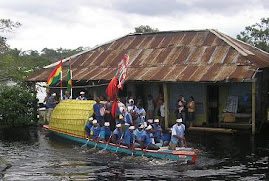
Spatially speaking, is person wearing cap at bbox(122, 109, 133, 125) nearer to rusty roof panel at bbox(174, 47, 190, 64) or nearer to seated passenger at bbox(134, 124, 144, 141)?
seated passenger at bbox(134, 124, 144, 141)

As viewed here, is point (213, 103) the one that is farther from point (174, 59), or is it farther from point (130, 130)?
point (130, 130)

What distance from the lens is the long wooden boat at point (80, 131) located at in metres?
15.5

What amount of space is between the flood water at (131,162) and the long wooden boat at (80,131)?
24cm

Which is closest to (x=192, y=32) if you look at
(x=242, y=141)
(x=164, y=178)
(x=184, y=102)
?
(x=184, y=102)

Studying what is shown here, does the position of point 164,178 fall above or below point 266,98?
below

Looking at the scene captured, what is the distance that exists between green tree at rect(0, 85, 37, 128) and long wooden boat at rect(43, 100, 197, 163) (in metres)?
3.73

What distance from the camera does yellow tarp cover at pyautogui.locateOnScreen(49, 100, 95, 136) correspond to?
19656mm

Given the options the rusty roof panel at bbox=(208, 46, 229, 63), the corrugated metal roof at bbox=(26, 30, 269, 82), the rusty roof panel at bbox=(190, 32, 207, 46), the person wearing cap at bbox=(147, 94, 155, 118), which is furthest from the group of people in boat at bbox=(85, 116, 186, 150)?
the rusty roof panel at bbox=(190, 32, 207, 46)

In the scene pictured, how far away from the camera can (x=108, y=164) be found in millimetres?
15852

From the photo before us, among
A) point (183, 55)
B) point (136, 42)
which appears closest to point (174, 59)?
point (183, 55)

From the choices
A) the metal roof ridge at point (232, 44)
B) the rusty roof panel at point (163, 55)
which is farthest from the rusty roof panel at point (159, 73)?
the metal roof ridge at point (232, 44)

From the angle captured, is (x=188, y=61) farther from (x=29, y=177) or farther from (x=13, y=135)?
(x=29, y=177)

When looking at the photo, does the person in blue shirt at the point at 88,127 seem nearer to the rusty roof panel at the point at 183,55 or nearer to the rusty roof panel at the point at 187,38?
the rusty roof panel at the point at 183,55

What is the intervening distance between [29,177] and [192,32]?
14.7 metres
